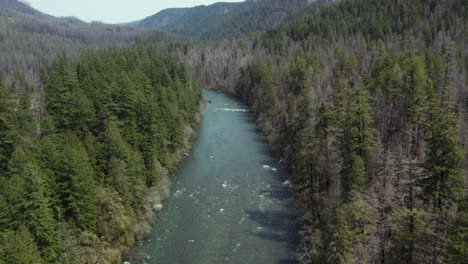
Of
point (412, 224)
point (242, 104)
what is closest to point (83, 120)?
point (412, 224)

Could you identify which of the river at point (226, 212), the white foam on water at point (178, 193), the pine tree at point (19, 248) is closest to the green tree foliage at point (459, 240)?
the river at point (226, 212)

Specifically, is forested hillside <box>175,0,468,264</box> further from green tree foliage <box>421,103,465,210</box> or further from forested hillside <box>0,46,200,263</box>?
forested hillside <box>0,46,200,263</box>

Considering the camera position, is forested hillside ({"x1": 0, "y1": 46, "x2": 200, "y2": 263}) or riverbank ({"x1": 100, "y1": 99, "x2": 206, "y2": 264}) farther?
riverbank ({"x1": 100, "y1": 99, "x2": 206, "y2": 264})

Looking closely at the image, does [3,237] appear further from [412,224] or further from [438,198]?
[438,198]

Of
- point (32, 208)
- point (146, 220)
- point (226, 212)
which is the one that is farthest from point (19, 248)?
point (226, 212)

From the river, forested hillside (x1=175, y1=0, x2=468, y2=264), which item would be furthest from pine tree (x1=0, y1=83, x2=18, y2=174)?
forested hillside (x1=175, y1=0, x2=468, y2=264)
